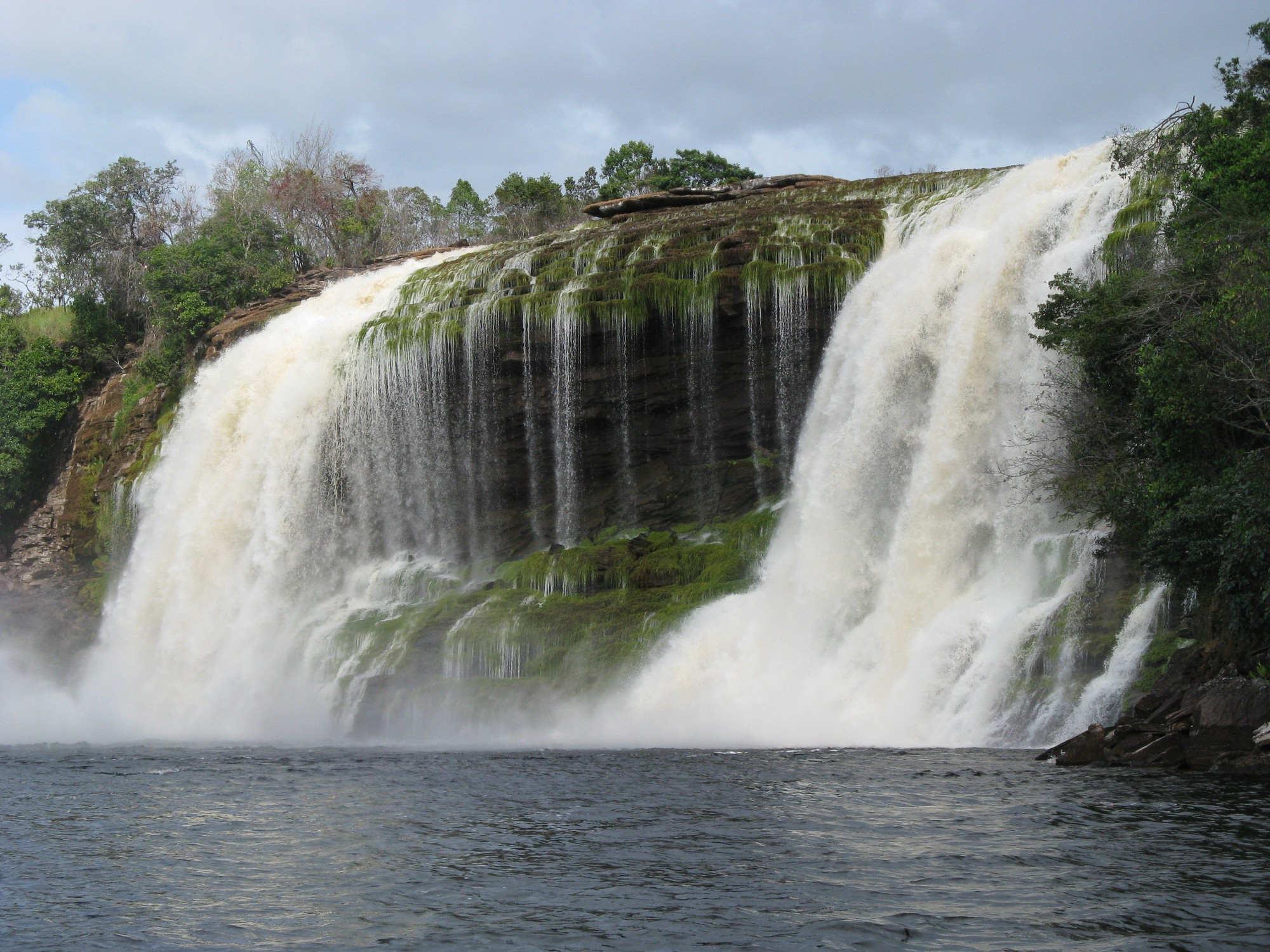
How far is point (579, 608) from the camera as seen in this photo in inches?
1111

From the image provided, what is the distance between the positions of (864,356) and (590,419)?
27.7 feet

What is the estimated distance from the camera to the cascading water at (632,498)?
21.1 meters

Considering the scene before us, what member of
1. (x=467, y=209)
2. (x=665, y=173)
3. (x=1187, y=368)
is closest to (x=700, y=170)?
(x=665, y=173)

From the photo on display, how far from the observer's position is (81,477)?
45.8m

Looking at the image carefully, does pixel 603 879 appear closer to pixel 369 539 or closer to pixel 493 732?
pixel 493 732

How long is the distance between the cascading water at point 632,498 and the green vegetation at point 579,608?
0.82 ft

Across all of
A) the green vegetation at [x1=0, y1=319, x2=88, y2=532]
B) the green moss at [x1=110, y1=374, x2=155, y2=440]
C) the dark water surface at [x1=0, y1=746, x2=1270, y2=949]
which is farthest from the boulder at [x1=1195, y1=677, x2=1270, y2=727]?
the green vegetation at [x1=0, y1=319, x2=88, y2=532]

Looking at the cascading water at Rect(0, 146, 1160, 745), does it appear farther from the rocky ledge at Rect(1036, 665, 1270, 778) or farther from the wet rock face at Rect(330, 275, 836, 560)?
the rocky ledge at Rect(1036, 665, 1270, 778)

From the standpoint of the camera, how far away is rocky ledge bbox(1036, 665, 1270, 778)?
14016 millimetres

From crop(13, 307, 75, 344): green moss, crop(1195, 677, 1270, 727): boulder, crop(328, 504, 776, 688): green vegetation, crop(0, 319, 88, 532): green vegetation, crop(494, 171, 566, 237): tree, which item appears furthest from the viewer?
crop(494, 171, 566, 237): tree

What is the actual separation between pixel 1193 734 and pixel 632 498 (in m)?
18.7

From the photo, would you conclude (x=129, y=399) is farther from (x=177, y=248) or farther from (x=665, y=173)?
(x=665, y=173)

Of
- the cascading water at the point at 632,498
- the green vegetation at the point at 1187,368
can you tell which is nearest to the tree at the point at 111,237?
the cascading water at the point at 632,498

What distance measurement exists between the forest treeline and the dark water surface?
34055mm
